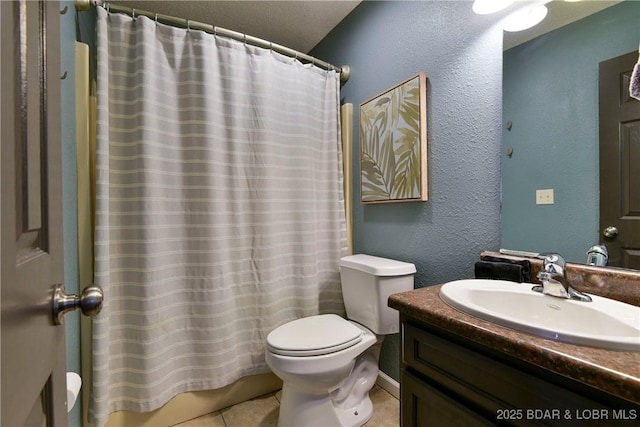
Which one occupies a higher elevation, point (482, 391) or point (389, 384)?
point (482, 391)

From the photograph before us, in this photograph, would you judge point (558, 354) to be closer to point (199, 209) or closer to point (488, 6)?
point (488, 6)

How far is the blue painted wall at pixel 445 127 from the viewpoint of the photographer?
117cm

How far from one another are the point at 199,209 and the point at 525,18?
163 centimetres

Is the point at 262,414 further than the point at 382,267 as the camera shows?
Yes

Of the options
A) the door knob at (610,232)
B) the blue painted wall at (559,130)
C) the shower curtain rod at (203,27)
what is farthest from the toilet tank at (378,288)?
the shower curtain rod at (203,27)

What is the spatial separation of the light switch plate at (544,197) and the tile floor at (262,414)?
1224 millimetres

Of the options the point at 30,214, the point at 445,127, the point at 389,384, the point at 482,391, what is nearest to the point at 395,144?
the point at 445,127

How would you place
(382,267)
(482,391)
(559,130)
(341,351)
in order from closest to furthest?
(482,391)
(559,130)
(341,351)
(382,267)

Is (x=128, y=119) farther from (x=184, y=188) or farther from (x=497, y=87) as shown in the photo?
(x=497, y=87)

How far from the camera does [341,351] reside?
1.23 m

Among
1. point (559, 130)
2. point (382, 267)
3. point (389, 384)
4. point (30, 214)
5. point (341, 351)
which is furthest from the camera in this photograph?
point (389, 384)

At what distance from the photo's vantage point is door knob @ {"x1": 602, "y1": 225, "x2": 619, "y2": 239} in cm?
89

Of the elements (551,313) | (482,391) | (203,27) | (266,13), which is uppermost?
(266,13)

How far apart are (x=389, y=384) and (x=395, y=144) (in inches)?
54.3
